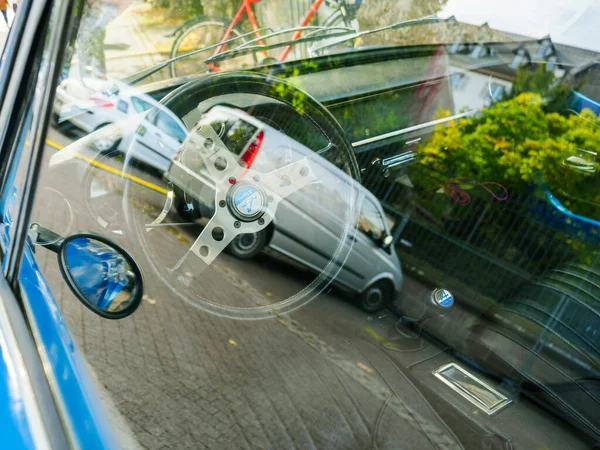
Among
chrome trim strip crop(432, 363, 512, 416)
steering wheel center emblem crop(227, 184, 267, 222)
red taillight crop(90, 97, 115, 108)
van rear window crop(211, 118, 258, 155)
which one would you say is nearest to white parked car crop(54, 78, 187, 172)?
red taillight crop(90, 97, 115, 108)

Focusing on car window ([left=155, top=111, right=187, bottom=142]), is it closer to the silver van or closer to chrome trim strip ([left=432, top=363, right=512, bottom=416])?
the silver van

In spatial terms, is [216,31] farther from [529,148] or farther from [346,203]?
[529,148]

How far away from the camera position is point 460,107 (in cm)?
157

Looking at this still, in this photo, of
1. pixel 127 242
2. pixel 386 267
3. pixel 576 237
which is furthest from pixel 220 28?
pixel 576 237

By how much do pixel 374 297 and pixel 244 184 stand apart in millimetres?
467

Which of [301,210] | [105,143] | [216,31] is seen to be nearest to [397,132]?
[301,210]

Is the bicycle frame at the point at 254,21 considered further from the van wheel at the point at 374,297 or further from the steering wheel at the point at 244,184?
the van wheel at the point at 374,297

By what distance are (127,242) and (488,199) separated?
992 millimetres

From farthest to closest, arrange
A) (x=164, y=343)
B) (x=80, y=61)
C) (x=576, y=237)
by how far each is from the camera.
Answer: (x=80, y=61)
(x=576, y=237)
(x=164, y=343)

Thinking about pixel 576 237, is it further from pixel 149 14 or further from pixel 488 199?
pixel 149 14

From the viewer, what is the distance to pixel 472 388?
1.40 meters

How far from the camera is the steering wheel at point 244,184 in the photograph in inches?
58.1

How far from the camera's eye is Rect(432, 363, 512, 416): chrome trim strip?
1.36m

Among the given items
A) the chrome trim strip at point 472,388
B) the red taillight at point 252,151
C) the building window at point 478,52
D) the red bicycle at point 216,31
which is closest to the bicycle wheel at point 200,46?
the red bicycle at point 216,31
